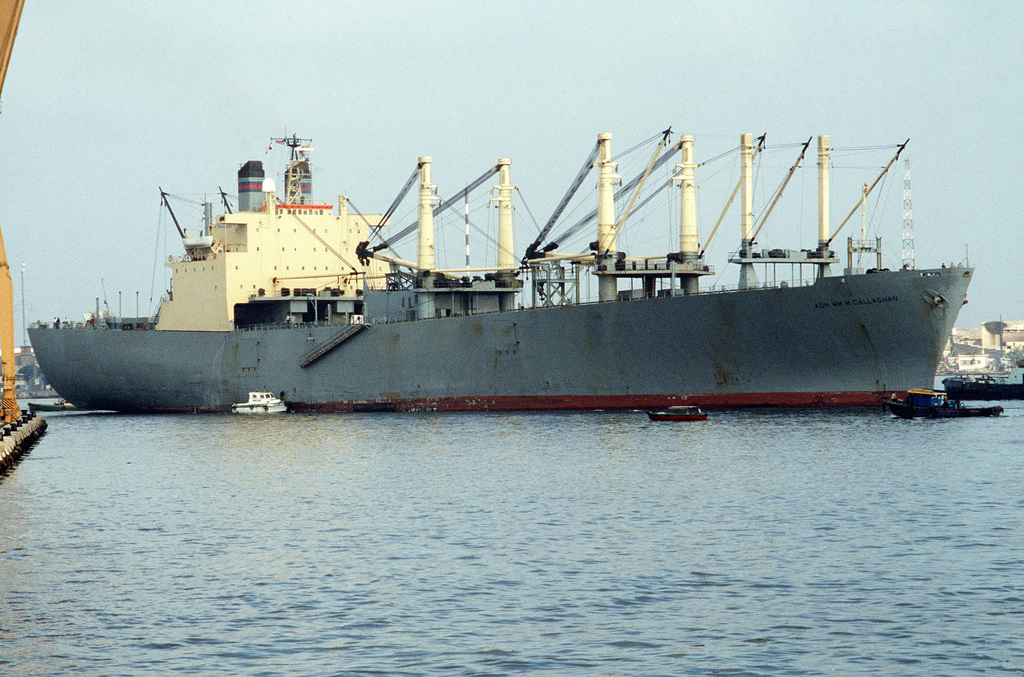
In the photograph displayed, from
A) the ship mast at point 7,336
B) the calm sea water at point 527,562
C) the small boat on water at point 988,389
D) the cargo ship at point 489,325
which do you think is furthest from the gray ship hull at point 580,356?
the small boat on water at point 988,389

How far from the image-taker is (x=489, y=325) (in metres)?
53.8

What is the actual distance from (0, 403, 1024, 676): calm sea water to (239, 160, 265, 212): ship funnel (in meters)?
29.7

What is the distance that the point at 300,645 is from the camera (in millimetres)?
15297

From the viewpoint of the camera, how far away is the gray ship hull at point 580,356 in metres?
45.9

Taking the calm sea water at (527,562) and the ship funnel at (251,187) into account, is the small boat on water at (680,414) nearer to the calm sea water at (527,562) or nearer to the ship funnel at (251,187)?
the calm sea water at (527,562)

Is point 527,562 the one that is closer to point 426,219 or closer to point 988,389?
point 426,219

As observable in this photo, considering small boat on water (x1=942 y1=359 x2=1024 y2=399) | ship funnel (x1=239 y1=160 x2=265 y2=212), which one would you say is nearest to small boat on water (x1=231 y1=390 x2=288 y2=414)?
ship funnel (x1=239 y1=160 x2=265 y2=212)

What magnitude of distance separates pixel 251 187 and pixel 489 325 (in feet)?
66.4

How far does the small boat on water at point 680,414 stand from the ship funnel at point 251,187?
2865 cm

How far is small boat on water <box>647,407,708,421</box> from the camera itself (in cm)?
4816

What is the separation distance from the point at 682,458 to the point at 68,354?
43047 mm

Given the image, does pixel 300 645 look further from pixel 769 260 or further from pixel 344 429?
pixel 769 260

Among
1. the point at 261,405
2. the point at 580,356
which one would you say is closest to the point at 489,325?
the point at 580,356

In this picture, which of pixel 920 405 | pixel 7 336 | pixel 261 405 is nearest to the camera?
pixel 7 336
